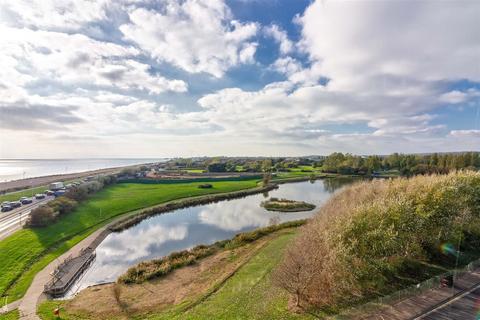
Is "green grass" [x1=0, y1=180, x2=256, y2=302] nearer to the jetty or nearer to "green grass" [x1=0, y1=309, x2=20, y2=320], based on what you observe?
the jetty

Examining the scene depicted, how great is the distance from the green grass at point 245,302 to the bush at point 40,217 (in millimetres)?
28580

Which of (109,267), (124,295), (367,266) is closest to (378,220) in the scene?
(367,266)

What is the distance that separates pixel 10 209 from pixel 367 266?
182 ft

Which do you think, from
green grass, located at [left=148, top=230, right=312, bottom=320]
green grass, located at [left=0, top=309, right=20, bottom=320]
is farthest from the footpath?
green grass, located at [left=0, top=309, right=20, bottom=320]

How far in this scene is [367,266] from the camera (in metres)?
16.2

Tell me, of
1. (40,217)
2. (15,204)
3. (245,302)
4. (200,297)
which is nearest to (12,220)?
(40,217)

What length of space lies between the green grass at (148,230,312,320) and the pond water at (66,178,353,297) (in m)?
12.7

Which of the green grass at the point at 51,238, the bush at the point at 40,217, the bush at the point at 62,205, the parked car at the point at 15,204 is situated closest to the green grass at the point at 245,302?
the green grass at the point at 51,238

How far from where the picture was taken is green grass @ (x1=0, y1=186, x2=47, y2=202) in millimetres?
53062

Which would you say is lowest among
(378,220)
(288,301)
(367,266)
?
(288,301)

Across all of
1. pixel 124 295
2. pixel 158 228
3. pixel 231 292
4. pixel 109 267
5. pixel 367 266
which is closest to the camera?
pixel 367 266

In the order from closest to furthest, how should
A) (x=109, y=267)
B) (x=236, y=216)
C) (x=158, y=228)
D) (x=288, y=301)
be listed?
(x=288, y=301), (x=109, y=267), (x=158, y=228), (x=236, y=216)

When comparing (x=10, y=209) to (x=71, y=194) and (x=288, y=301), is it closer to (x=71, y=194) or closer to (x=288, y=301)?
(x=71, y=194)

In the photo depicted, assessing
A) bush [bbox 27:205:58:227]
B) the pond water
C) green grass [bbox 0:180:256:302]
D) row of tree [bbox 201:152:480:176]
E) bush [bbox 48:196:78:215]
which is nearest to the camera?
green grass [bbox 0:180:256:302]
